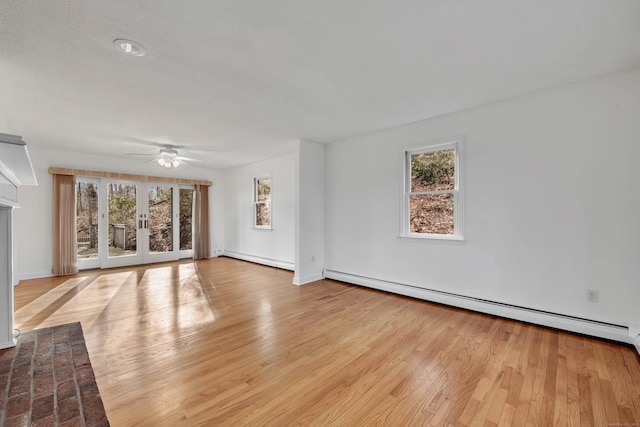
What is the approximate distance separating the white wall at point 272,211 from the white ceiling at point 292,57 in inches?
90.8

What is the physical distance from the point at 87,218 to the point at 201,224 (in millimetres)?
2286

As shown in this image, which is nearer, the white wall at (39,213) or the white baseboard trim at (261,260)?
the white wall at (39,213)

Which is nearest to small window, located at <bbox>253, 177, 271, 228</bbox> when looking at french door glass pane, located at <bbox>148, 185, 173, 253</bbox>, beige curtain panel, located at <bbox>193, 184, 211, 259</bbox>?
beige curtain panel, located at <bbox>193, 184, 211, 259</bbox>

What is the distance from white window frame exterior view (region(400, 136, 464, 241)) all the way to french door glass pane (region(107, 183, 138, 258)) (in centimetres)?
600

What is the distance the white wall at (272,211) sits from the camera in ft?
19.1

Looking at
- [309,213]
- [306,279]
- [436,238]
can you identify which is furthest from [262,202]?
[436,238]

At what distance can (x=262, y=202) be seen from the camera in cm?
647

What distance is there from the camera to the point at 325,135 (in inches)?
177

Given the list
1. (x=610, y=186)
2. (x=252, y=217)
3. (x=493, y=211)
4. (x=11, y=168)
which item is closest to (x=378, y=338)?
(x=493, y=211)

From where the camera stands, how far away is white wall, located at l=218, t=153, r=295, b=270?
583 cm

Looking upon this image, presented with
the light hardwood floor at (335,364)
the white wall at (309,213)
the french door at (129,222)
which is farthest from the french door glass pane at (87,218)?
the white wall at (309,213)

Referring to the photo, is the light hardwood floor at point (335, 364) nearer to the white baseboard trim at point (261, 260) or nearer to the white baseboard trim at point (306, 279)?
the white baseboard trim at point (306, 279)

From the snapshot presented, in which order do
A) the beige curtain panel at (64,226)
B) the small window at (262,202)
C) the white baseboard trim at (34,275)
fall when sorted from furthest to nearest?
the small window at (262,202)
the beige curtain panel at (64,226)
the white baseboard trim at (34,275)

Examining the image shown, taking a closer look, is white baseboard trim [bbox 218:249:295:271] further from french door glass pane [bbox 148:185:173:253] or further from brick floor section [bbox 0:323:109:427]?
brick floor section [bbox 0:323:109:427]
